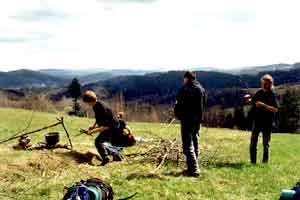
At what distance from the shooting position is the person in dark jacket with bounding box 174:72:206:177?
10383 mm

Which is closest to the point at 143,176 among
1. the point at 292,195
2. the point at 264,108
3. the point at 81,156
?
the point at 81,156

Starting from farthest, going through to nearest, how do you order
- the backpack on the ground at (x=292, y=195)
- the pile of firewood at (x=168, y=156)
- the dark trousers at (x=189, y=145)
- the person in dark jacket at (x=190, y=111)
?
1. the pile of firewood at (x=168, y=156)
2. the dark trousers at (x=189, y=145)
3. the person in dark jacket at (x=190, y=111)
4. the backpack on the ground at (x=292, y=195)

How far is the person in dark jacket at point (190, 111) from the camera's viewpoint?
10383 mm

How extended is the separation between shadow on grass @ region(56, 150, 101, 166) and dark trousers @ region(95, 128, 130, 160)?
639 millimetres

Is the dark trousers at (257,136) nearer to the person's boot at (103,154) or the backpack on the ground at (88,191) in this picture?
the person's boot at (103,154)

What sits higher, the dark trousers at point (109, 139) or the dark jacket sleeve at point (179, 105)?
the dark jacket sleeve at point (179, 105)

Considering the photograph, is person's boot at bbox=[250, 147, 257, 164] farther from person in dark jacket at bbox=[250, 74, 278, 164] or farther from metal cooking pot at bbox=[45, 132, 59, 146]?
metal cooking pot at bbox=[45, 132, 59, 146]

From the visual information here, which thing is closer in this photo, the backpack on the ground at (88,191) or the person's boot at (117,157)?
the backpack on the ground at (88,191)

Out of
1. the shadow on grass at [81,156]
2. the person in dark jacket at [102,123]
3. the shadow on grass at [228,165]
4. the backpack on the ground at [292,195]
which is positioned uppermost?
the person in dark jacket at [102,123]

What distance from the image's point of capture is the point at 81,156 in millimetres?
13047

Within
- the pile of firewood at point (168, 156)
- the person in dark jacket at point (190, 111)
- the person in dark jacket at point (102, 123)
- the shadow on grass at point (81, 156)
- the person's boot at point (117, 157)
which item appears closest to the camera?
the person in dark jacket at point (190, 111)

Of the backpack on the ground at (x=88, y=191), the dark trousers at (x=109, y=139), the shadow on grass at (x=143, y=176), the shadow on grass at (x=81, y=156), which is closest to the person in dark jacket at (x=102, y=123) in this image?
the dark trousers at (x=109, y=139)

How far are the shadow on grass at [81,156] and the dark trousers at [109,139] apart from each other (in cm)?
64

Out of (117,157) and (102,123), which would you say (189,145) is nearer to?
(102,123)
